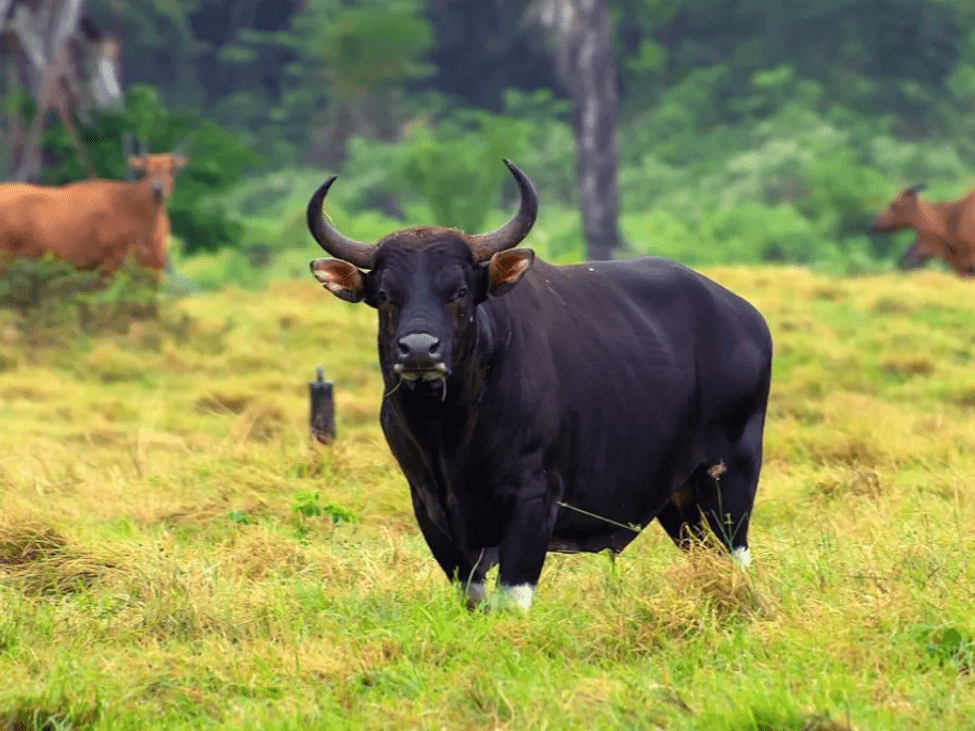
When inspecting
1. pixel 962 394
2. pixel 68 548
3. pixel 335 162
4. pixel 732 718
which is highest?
pixel 732 718

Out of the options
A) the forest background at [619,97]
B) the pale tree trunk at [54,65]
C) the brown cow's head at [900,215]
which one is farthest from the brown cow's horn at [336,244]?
the forest background at [619,97]

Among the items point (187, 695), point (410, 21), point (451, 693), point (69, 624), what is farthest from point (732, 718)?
point (410, 21)

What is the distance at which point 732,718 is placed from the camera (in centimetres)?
460

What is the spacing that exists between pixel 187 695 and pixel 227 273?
17772mm

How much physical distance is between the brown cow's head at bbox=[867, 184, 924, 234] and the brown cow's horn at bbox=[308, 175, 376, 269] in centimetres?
1863

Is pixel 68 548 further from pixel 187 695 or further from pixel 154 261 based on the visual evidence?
pixel 154 261

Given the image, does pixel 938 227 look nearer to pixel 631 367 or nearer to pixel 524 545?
pixel 631 367

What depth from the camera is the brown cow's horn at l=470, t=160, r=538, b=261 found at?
5793 mm

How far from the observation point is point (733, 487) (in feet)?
22.1

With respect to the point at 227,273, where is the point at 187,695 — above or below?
above

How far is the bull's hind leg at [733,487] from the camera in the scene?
673 cm

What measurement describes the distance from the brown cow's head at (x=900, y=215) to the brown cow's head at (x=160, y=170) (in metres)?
10.1

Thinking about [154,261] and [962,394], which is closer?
[962,394]

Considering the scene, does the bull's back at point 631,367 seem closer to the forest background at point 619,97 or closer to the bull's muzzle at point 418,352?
the bull's muzzle at point 418,352
